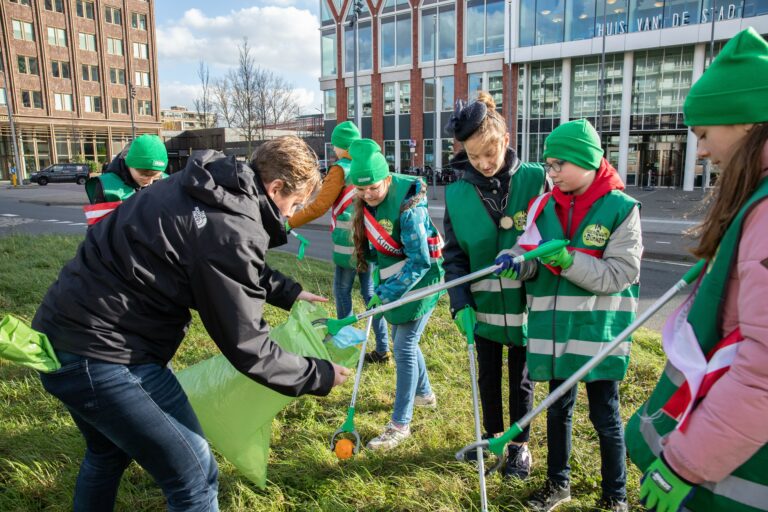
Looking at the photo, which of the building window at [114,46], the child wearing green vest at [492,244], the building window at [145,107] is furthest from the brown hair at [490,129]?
the building window at [114,46]

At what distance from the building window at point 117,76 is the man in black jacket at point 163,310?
56839mm

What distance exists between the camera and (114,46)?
50656 mm

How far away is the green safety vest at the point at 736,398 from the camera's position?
1330mm

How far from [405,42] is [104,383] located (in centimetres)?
3594

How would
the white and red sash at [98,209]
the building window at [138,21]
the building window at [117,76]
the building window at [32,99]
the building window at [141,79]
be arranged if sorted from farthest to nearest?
the building window at [141,79] < the building window at [138,21] < the building window at [117,76] < the building window at [32,99] < the white and red sash at [98,209]

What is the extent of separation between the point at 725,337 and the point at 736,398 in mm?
194

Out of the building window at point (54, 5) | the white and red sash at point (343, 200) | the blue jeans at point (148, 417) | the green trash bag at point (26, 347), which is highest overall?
the building window at point (54, 5)

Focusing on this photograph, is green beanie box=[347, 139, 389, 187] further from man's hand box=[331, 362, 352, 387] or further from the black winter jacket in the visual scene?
man's hand box=[331, 362, 352, 387]

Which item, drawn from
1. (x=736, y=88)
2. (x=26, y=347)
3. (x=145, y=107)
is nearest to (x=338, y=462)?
(x=26, y=347)

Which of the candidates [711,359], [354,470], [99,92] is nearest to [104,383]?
[354,470]

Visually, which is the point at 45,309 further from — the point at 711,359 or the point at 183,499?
the point at 711,359

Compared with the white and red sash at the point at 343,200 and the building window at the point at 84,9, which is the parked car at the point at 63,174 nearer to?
the building window at the point at 84,9

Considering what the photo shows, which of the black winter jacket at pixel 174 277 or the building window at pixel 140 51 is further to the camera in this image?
the building window at pixel 140 51

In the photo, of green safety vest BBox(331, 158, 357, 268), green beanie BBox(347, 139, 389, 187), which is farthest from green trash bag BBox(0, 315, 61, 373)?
green safety vest BBox(331, 158, 357, 268)
